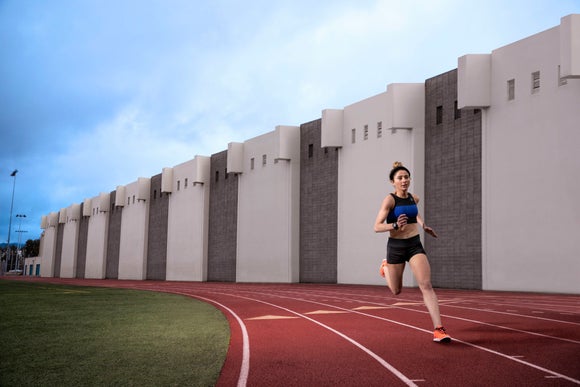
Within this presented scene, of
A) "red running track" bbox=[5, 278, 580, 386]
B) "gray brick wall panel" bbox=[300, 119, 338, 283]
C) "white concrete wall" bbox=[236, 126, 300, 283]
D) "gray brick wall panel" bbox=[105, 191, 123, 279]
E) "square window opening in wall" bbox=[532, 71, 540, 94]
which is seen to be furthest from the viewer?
"gray brick wall panel" bbox=[105, 191, 123, 279]

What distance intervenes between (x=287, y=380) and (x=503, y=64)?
20.1 metres

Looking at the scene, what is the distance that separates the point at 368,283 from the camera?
2870cm

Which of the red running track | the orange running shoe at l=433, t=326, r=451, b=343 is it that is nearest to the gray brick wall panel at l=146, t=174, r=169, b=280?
the red running track

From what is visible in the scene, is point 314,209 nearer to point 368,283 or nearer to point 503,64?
point 368,283

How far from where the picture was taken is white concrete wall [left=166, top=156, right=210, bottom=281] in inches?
1738

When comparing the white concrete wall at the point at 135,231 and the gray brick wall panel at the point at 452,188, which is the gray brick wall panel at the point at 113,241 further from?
the gray brick wall panel at the point at 452,188

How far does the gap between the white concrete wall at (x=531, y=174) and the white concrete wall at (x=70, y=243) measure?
5807cm

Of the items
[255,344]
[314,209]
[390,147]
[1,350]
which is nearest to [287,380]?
[255,344]

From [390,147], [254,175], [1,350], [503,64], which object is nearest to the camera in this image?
[1,350]

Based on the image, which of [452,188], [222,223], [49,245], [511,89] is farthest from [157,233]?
[49,245]

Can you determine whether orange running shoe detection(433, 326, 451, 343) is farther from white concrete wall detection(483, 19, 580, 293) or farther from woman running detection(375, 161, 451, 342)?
white concrete wall detection(483, 19, 580, 293)

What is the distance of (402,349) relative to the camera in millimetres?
7652

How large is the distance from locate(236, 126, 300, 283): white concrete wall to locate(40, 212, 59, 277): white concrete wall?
49581 mm

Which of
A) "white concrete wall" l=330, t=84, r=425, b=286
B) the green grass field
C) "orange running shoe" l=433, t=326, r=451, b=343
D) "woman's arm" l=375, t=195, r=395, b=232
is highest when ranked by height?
"white concrete wall" l=330, t=84, r=425, b=286
